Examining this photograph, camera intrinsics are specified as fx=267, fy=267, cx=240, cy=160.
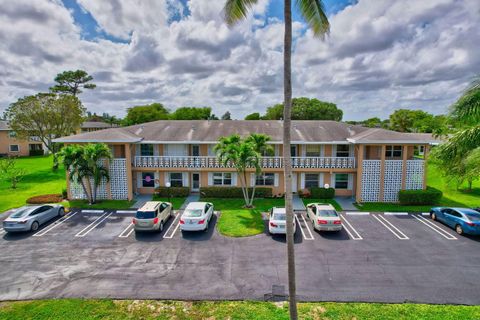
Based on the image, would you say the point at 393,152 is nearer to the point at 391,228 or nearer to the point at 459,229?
the point at 459,229

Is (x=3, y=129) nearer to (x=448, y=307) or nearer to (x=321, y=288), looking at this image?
(x=321, y=288)

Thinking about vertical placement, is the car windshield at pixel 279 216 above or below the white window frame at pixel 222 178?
below

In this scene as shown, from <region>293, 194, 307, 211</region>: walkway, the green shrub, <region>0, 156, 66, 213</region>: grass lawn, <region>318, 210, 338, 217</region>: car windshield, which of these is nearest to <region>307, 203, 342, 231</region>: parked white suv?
<region>318, 210, 338, 217</region>: car windshield

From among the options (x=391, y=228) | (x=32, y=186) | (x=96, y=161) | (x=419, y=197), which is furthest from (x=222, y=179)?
(x=32, y=186)

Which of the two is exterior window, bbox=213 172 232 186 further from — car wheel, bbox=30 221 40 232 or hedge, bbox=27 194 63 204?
hedge, bbox=27 194 63 204

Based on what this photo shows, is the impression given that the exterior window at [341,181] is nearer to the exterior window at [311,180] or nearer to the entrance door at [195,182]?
the exterior window at [311,180]

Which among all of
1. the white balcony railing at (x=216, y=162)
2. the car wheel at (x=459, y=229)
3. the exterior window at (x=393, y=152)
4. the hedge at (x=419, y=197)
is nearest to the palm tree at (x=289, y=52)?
the car wheel at (x=459, y=229)
